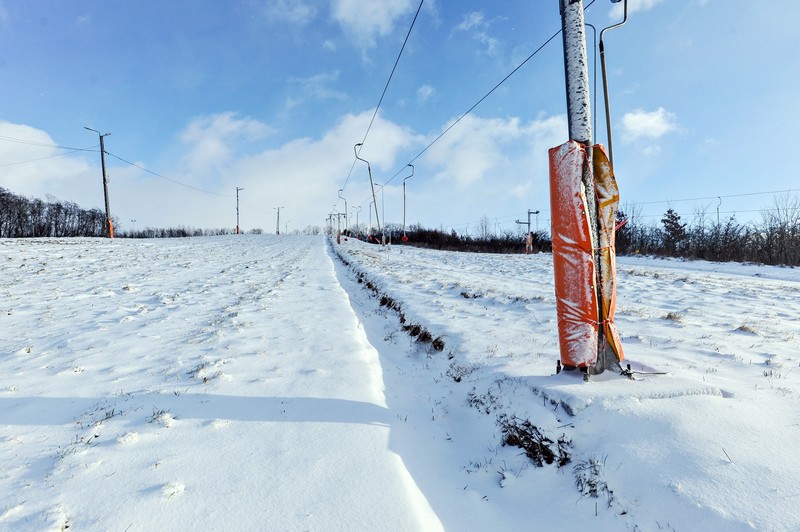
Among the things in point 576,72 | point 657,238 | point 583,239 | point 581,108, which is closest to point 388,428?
point 583,239

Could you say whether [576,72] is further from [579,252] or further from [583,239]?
[579,252]

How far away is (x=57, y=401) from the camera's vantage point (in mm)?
3254

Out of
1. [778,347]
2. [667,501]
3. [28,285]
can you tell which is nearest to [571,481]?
[667,501]

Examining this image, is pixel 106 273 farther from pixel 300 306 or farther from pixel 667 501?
pixel 667 501

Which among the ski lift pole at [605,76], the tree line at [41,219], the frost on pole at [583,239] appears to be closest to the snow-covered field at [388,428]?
the frost on pole at [583,239]

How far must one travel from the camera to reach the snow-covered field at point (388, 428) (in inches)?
79.4

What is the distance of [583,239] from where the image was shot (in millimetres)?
3098

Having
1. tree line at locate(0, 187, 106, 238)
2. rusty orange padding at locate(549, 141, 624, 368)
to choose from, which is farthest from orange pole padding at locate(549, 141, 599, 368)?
tree line at locate(0, 187, 106, 238)

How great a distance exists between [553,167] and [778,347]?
386cm

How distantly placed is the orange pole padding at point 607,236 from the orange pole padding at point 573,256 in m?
0.17

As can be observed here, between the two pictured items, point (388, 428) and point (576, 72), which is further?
point (576, 72)

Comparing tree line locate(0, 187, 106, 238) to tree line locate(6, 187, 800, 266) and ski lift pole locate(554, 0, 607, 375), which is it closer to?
tree line locate(6, 187, 800, 266)

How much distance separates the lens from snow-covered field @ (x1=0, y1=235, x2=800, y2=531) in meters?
2.02

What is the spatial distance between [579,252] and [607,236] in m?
0.38
